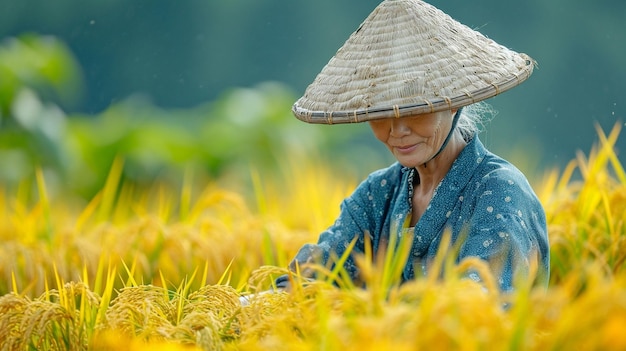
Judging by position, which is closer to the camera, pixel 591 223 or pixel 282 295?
pixel 282 295

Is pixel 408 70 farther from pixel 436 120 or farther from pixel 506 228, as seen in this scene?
pixel 506 228

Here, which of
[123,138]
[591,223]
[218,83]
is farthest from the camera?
[218,83]

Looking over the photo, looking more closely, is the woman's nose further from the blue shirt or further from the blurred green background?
the blurred green background

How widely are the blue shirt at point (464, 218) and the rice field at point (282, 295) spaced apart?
0.25ft

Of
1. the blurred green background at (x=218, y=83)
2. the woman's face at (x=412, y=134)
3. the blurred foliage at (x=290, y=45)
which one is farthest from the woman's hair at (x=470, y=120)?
the blurred foliage at (x=290, y=45)

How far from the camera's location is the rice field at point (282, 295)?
4.63 ft

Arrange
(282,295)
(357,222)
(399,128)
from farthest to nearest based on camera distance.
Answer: (357,222) → (399,128) → (282,295)

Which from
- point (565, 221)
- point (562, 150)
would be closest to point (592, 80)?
point (562, 150)

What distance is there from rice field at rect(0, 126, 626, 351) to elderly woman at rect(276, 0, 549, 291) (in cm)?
10

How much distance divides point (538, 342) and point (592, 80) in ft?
31.3

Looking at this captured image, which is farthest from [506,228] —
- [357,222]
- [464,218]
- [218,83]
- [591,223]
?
[218,83]

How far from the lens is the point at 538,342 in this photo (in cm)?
149

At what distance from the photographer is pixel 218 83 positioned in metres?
10.9

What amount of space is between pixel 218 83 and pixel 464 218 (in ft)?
29.3
